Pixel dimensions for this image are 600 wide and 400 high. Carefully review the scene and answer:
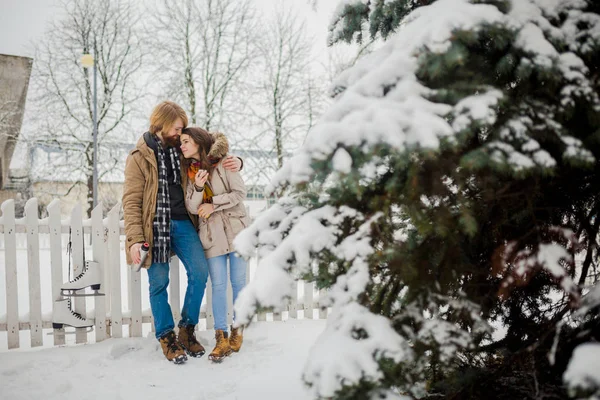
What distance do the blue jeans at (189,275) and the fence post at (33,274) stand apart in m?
1.27

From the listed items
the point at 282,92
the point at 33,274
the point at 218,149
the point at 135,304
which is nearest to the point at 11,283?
the point at 33,274

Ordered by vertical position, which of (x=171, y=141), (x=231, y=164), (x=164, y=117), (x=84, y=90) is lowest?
(x=231, y=164)

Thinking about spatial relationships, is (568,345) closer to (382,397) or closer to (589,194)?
(589,194)

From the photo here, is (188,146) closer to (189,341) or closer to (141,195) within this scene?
(141,195)

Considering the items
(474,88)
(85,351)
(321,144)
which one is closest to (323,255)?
(321,144)

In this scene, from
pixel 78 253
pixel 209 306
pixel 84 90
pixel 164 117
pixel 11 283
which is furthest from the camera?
pixel 84 90

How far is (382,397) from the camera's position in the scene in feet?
4.34

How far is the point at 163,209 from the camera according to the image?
307cm

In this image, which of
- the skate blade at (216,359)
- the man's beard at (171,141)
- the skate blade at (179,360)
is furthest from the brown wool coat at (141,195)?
the skate blade at (216,359)

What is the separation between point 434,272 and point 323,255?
0.46m

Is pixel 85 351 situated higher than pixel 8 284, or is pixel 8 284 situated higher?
pixel 8 284

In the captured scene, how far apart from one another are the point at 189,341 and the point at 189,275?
587mm

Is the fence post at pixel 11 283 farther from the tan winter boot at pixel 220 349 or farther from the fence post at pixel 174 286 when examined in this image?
the tan winter boot at pixel 220 349

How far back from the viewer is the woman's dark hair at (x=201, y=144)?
3149mm
